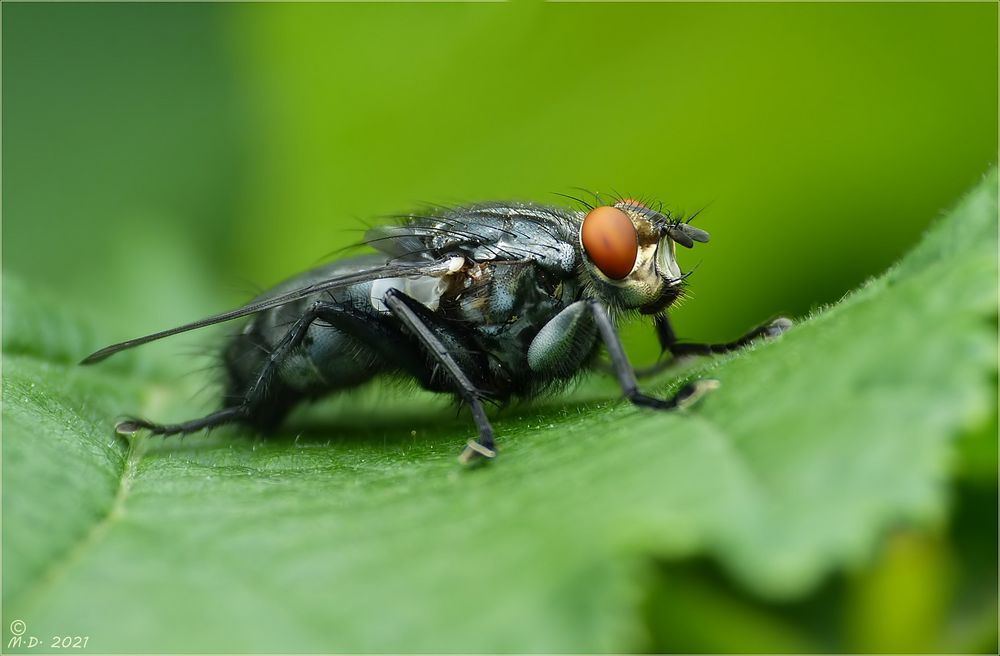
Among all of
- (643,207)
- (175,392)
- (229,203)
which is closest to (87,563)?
(643,207)

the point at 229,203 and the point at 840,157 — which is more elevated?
the point at 840,157

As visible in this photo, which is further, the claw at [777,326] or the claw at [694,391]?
the claw at [777,326]

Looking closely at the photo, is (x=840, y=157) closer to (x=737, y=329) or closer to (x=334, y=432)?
(x=737, y=329)

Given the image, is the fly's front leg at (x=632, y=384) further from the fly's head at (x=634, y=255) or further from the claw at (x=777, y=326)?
the claw at (x=777, y=326)

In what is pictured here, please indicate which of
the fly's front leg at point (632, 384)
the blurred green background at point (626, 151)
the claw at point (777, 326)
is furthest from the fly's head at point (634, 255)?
the blurred green background at point (626, 151)

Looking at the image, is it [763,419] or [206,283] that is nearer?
[763,419]

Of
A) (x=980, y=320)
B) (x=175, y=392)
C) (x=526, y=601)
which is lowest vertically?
(x=175, y=392)

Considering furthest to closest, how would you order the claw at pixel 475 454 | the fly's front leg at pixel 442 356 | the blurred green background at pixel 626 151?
A: the blurred green background at pixel 626 151 → the fly's front leg at pixel 442 356 → the claw at pixel 475 454

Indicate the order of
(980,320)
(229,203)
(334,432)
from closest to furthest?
(980,320), (334,432), (229,203)
